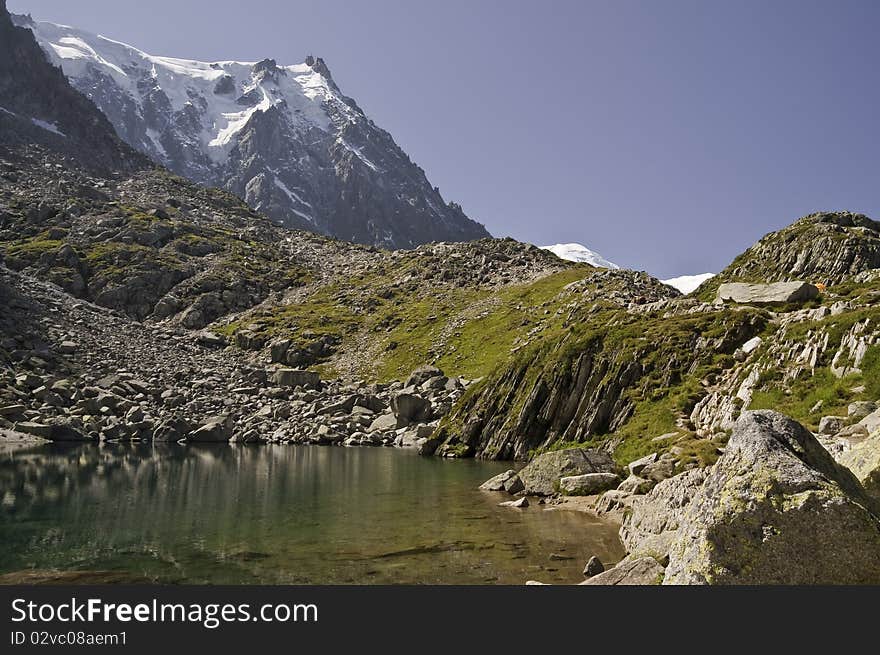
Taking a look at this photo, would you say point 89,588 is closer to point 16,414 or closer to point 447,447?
Result: point 447,447

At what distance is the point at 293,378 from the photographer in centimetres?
11825

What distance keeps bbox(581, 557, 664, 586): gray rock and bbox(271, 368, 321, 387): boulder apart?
107m

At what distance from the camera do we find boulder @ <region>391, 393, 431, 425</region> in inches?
3787

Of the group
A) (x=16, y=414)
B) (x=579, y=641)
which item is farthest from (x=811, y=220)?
(x=16, y=414)

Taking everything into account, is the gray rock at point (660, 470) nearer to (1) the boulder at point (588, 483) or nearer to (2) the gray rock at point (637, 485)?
(2) the gray rock at point (637, 485)

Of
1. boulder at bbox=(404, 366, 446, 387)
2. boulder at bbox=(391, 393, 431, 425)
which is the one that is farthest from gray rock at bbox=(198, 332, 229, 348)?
boulder at bbox=(391, 393, 431, 425)

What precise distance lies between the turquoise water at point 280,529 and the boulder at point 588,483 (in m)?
4.05

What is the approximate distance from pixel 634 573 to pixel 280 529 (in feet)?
66.5

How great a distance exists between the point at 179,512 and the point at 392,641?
3076cm

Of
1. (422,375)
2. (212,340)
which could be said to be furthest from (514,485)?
(212,340)

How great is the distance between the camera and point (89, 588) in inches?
432

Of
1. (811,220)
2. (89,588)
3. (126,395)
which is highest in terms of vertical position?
(811,220)

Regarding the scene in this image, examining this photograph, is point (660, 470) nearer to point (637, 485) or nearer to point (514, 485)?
point (637, 485)

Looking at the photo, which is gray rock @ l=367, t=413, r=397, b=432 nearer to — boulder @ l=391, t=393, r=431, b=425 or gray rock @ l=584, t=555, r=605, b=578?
boulder @ l=391, t=393, r=431, b=425
